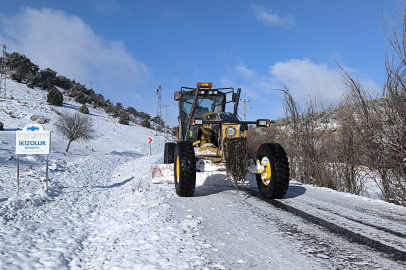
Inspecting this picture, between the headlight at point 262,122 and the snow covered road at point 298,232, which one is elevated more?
the headlight at point 262,122

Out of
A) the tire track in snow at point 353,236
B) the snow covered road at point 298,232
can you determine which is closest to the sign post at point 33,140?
the snow covered road at point 298,232

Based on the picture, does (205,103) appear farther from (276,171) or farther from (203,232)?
(203,232)

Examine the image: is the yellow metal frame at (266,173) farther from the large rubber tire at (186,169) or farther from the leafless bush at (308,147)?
the leafless bush at (308,147)

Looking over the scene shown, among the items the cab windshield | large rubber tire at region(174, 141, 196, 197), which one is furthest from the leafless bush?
large rubber tire at region(174, 141, 196, 197)

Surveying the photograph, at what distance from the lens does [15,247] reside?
382 centimetres

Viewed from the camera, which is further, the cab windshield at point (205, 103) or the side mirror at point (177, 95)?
the cab windshield at point (205, 103)

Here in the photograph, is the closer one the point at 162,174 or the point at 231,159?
the point at 231,159

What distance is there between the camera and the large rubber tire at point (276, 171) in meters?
5.35

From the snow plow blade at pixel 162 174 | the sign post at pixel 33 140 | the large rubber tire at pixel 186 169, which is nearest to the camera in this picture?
the large rubber tire at pixel 186 169

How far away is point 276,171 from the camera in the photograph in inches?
210

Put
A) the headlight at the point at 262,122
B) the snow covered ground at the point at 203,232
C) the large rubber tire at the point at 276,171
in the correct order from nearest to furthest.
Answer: the snow covered ground at the point at 203,232
the large rubber tire at the point at 276,171
the headlight at the point at 262,122

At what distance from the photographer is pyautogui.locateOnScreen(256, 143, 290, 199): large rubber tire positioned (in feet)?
17.5

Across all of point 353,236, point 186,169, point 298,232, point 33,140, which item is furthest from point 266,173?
point 33,140

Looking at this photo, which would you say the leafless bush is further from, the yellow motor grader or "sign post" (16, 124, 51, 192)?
"sign post" (16, 124, 51, 192)
